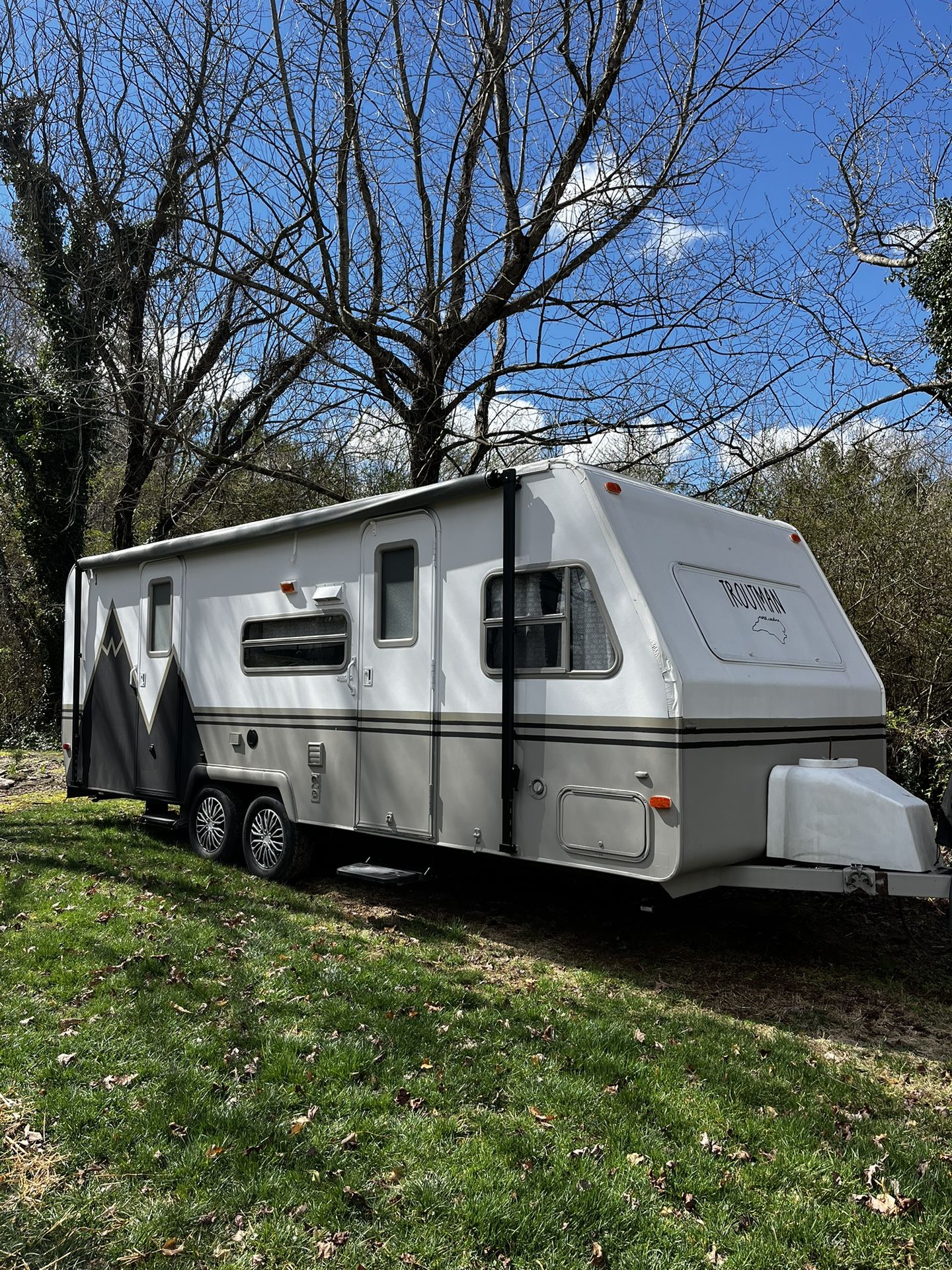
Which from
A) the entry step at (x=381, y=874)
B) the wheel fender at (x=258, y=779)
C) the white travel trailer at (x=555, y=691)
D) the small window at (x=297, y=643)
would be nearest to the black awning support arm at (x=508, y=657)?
the white travel trailer at (x=555, y=691)

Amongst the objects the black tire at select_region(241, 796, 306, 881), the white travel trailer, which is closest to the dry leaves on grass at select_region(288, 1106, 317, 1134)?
the white travel trailer

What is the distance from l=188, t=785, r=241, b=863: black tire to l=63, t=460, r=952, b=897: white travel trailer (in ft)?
0.10

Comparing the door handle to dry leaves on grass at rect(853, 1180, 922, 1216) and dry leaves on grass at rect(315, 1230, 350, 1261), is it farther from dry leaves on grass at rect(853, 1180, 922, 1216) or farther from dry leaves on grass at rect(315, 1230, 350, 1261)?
dry leaves on grass at rect(853, 1180, 922, 1216)

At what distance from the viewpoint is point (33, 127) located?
10.2 metres

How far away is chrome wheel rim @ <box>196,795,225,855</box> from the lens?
8.83 m

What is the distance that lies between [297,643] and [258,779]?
1263 millimetres

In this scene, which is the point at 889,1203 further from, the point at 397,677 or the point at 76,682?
the point at 76,682

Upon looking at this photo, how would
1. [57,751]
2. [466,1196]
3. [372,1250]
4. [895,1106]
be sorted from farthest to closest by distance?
[57,751] → [895,1106] → [466,1196] → [372,1250]

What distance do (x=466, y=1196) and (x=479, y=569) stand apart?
12.6 ft

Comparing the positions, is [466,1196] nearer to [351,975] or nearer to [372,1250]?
[372,1250]

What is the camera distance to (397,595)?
279 inches

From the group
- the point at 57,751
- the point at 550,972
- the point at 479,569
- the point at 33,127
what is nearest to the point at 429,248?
the point at 33,127

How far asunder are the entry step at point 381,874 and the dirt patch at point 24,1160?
9.74ft

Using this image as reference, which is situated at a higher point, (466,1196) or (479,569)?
(479,569)
